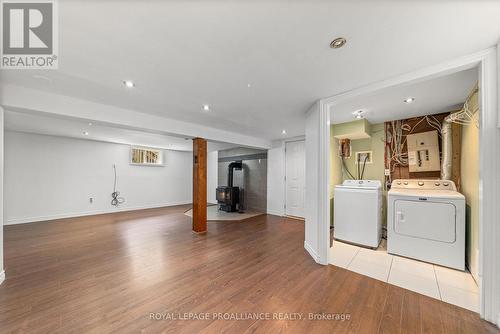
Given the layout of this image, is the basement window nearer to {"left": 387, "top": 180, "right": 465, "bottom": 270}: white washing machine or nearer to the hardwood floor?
the hardwood floor

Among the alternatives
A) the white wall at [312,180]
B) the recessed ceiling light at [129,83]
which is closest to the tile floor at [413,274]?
the white wall at [312,180]

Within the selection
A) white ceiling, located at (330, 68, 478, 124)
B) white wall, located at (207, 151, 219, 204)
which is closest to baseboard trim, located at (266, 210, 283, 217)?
white wall, located at (207, 151, 219, 204)

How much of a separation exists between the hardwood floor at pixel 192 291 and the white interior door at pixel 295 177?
199cm

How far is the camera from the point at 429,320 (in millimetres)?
1527

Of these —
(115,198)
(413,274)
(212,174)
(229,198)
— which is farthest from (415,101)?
(115,198)

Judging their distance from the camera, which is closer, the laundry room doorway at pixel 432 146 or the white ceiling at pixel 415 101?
the laundry room doorway at pixel 432 146

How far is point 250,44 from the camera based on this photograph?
1.44m

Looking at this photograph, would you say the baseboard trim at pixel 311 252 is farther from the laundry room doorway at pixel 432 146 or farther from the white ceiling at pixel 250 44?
the white ceiling at pixel 250 44

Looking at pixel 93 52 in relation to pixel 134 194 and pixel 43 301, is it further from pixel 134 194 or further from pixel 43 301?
pixel 134 194

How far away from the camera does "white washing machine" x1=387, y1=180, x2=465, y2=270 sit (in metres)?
2.31

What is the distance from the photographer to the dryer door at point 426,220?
2.36 metres

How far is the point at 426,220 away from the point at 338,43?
273cm

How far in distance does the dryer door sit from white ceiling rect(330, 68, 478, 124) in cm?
148

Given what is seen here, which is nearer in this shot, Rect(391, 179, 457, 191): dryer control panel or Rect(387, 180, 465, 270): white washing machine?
Rect(387, 180, 465, 270): white washing machine
